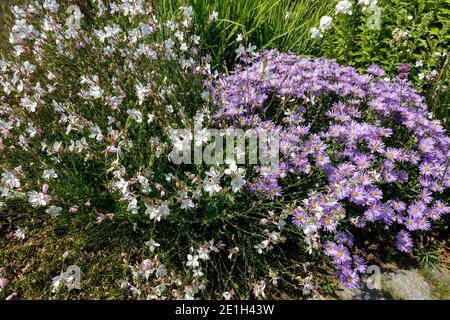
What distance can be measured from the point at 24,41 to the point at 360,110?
2709 millimetres

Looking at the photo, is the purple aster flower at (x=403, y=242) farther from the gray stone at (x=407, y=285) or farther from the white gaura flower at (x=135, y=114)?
the white gaura flower at (x=135, y=114)

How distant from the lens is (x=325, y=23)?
A: 399cm

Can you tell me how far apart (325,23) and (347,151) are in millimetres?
1891

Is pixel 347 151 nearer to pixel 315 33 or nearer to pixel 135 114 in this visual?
pixel 135 114

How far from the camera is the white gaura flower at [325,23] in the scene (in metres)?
3.98

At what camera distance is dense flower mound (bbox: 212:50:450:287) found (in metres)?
2.49

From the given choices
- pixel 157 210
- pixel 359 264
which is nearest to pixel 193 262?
pixel 157 210

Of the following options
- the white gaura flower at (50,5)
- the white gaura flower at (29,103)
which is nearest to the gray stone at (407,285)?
the white gaura flower at (29,103)

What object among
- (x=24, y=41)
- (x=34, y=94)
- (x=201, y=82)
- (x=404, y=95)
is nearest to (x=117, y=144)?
(x=34, y=94)

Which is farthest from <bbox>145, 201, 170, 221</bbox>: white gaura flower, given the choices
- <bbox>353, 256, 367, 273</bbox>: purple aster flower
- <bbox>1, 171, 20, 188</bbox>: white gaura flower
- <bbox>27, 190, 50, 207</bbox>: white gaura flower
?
<bbox>353, 256, 367, 273</bbox>: purple aster flower

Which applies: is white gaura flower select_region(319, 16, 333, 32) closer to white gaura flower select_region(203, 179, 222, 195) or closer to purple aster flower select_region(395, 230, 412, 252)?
purple aster flower select_region(395, 230, 412, 252)

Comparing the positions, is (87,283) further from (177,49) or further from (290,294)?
(177,49)

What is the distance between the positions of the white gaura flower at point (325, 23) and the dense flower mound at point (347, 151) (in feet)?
3.19

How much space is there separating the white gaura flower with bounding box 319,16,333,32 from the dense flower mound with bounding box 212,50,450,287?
0.97 meters
